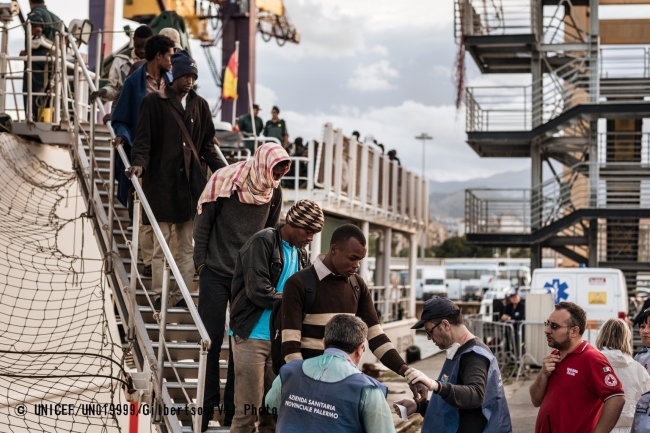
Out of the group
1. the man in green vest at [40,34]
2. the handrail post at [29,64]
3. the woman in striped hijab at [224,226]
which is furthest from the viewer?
the man in green vest at [40,34]

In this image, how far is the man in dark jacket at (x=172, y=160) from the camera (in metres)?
7.83

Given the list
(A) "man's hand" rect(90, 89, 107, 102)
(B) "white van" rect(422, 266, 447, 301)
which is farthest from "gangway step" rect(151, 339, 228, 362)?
(B) "white van" rect(422, 266, 447, 301)

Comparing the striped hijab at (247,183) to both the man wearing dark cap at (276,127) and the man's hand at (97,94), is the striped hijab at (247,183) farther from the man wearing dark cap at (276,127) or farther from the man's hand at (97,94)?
the man wearing dark cap at (276,127)

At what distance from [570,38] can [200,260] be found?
26.9 metres

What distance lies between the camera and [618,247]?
93.5 ft

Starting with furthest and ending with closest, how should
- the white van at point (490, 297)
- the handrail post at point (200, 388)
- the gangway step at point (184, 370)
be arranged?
the white van at point (490, 297), the gangway step at point (184, 370), the handrail post at point (200, 388)

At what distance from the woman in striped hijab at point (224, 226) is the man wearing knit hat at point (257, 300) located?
0.40 metres

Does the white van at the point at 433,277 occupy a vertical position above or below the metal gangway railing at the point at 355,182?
below

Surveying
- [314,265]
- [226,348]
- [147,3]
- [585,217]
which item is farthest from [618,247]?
[314,265]

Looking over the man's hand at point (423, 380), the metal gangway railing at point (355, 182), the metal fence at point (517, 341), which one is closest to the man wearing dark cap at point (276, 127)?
the metal gangway railing at point (355, 182)

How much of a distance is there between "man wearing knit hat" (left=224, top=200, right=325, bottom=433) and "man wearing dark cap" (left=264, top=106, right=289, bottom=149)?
1265 centimetres

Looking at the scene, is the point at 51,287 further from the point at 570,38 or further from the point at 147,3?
the point at 570,38

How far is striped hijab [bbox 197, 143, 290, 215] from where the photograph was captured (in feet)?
22.2

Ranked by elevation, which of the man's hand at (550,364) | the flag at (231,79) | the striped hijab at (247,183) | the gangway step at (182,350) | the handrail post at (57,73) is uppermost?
the flag at (231,79)
